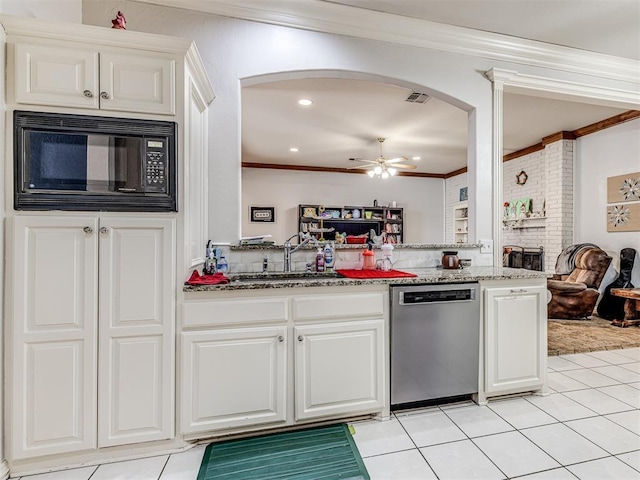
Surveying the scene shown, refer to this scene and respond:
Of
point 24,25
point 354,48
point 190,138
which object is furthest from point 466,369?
point 24,25

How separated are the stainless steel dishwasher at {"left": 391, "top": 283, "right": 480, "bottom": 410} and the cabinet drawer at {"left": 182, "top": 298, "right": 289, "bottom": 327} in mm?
720

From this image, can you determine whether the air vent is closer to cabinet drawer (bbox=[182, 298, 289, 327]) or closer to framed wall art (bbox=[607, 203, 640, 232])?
cabinet drawer (bbox=[182, 298, 289, 327])

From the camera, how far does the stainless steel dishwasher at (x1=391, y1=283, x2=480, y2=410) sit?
2.01m

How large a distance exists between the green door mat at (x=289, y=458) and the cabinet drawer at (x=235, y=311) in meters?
0.68

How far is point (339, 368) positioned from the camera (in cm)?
191

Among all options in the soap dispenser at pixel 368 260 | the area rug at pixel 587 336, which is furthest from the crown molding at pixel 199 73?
the area rug at pixel 587 336

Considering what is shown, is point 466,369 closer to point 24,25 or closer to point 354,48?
point 354,48

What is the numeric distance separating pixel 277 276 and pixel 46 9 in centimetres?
209

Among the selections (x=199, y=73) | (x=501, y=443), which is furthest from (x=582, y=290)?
(x=199, y=73)

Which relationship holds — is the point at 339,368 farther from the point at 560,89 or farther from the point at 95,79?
the point at 560,89

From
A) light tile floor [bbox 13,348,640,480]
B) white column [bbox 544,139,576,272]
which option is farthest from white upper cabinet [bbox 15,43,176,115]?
white column [bbox 544,139,576,272]

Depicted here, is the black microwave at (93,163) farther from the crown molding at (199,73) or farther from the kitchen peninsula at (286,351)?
the kitchen peninsula at (286,351)

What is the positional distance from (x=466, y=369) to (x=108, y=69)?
272 cm

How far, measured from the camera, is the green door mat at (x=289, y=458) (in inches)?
61.5
